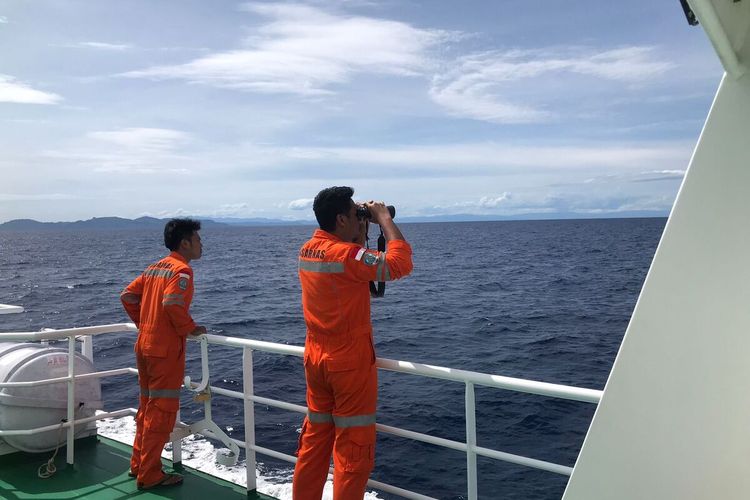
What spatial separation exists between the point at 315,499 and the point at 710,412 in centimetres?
203

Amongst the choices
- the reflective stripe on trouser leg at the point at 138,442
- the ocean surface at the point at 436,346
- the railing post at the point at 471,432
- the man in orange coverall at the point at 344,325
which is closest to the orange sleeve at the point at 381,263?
the man in orange coverall at the point at 344,325

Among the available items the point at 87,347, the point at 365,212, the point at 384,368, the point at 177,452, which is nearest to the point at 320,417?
the point at 384,368

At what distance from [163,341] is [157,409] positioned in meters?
0.43

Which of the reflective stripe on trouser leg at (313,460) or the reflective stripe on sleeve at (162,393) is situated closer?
the reflective stripe on trouser leg at (313,460)

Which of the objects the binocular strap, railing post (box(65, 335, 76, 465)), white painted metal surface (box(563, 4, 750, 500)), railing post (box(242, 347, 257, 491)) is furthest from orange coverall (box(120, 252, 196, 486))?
white painted metal surface (box(563, 4, 750, 500))

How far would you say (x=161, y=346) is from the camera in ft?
12.2

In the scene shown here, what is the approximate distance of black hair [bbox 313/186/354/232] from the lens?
280 centimetres

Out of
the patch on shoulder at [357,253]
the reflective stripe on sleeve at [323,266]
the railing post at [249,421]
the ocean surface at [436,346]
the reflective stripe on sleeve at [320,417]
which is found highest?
the patch on shoulder at [357,253]

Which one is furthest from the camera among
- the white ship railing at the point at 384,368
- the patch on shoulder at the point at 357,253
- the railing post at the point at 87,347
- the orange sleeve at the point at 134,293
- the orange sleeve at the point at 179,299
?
the railing post at the point at 87,347

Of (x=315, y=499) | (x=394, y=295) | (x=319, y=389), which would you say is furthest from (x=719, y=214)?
(x=394, y=295)

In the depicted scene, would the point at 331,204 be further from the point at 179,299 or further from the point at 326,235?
the point at 179,299

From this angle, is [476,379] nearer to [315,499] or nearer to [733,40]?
[315,499]

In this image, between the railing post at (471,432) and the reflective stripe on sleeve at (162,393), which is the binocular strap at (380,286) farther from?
the reflective stripe on sleeve at (162,393)

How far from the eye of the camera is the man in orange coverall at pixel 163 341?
3.67 meters
